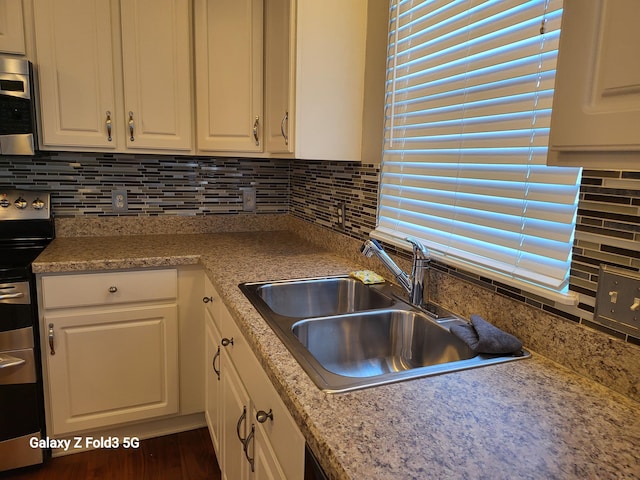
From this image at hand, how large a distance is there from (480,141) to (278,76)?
1074 mm

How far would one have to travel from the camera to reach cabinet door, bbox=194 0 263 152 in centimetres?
211

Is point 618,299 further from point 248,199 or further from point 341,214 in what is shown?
point 248,199

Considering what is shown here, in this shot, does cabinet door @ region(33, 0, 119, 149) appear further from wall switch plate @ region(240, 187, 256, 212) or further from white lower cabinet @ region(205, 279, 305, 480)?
white lower cabinet @ region(205, 279, 305, 480)

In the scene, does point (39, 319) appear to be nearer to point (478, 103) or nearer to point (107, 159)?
point (107, 159)

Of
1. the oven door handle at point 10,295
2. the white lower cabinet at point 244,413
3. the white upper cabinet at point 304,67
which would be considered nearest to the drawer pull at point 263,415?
the white lower cabinet at point 244,413

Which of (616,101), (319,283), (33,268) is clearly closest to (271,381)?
(319,283)

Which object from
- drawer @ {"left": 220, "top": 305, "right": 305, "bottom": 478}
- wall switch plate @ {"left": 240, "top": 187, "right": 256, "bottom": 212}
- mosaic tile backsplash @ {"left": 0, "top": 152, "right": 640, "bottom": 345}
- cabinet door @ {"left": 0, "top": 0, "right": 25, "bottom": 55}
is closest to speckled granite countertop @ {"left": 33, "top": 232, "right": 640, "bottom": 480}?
drawer @ {"left": 220, "top": 305, "right": 305, "bottom": 478}

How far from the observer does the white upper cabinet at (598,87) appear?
511 mm

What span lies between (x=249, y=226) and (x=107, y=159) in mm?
842

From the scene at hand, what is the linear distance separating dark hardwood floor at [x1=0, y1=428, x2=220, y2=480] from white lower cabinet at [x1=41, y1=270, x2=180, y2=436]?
157mm

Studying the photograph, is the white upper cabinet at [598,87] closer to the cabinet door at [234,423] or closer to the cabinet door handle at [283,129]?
the cabinet door at [234,423]

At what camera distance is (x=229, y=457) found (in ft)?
4.99

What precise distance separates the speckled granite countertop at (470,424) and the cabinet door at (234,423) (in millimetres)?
302

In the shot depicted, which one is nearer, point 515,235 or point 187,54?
point 515,235
